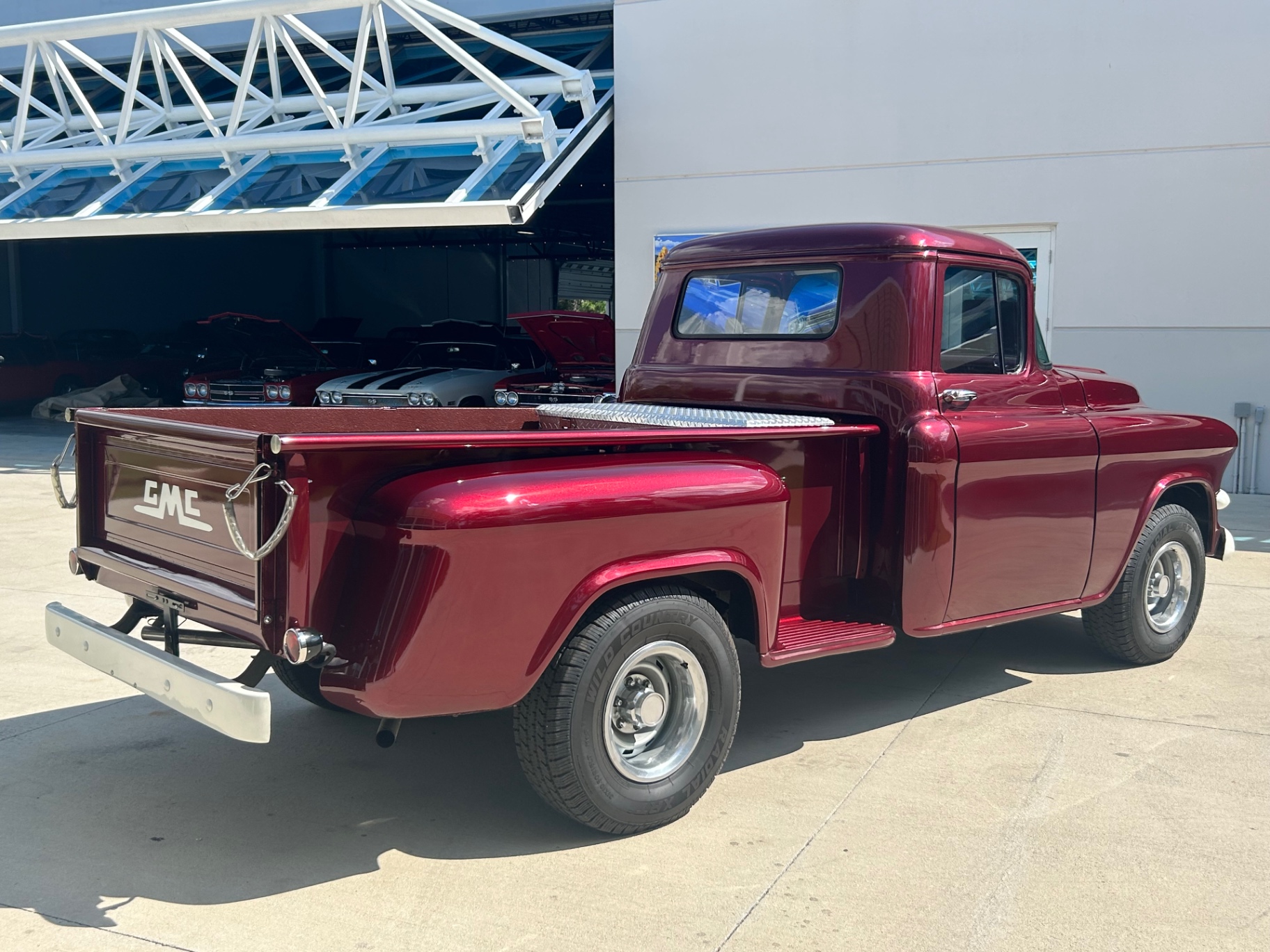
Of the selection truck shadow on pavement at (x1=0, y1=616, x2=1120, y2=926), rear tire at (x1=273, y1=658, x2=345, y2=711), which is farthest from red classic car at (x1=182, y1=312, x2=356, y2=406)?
rear tire at (x1=273, y1=658, x2=345, y2=711)

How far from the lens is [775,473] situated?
421 cm

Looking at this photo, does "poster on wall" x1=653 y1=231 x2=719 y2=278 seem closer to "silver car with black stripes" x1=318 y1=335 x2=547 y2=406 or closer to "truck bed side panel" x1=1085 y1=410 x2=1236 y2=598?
"silver car with black stripes" x1=318 y1=335 x2=547 y2=406

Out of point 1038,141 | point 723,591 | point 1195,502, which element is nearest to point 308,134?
point 1038,141

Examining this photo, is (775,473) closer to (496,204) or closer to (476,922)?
(476,922)

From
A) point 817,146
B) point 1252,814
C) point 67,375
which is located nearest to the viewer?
point 1252,814

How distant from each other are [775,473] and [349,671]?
5.53 feet

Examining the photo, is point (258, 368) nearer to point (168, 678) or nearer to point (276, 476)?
point (168, 678)

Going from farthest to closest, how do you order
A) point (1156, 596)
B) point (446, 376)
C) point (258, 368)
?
1. point (258, 368)
2. point (446, 376)
3. point (1156, 596)

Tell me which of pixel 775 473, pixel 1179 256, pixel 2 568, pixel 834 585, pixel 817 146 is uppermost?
pixel 817 146

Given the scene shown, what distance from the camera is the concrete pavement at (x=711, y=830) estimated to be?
10.6 ft

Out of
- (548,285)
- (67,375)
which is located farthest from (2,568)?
(548,285)

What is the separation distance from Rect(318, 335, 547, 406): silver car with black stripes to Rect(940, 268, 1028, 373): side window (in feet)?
29.1

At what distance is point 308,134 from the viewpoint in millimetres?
14008

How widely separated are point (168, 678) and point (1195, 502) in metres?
5.02
